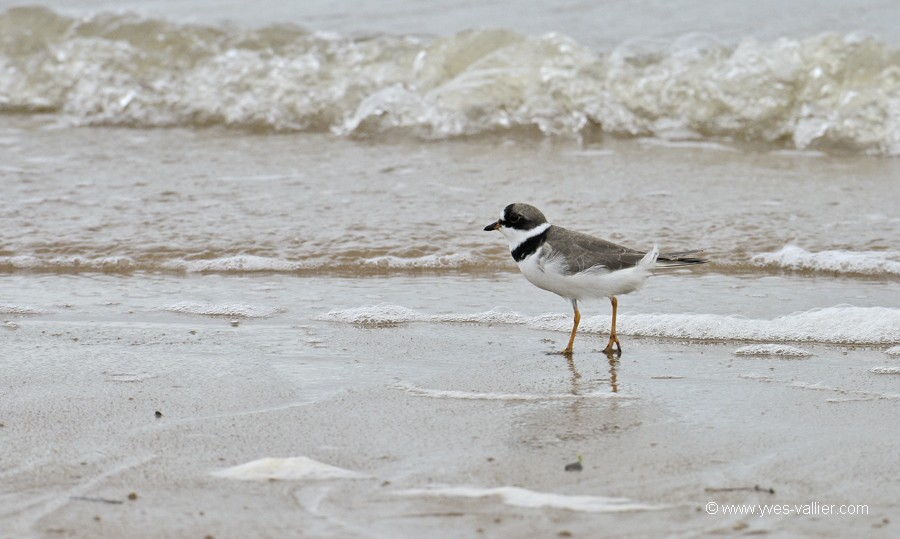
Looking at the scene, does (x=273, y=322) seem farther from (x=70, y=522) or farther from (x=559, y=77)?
(x=559, y=77)

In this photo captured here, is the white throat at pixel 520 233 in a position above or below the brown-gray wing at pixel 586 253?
above

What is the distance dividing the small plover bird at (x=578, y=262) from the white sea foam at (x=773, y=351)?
1.60 ft

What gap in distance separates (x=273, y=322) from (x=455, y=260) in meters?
1.54

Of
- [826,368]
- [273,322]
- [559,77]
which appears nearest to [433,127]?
[559,77]

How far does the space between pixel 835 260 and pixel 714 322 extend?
1514 millimetres

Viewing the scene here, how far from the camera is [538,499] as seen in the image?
3.23m

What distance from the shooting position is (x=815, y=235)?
278 inches

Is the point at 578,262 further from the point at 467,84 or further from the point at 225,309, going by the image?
the point at 467,84

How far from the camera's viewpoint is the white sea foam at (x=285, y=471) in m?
3.42

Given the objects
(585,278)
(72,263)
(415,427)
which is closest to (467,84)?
(72,263)

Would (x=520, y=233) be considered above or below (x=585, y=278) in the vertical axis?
above

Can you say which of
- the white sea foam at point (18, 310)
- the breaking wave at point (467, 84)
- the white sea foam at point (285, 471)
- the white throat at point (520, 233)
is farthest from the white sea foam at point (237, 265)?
the breaking wave at point (467, 84)

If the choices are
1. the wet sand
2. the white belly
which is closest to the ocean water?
the white belly

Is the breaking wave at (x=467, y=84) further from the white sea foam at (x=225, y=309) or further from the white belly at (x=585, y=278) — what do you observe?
the white belly at (x=585, y=278)
